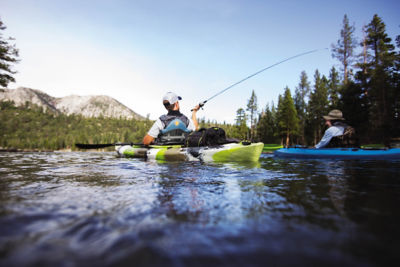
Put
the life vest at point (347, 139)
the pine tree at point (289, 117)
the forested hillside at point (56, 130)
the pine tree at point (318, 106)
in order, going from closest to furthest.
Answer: the life vest at point (347, 139) < the pine tree at point (318, 106) < the pine tree at point (289, 117) < the forested hillside at point (56, 130)

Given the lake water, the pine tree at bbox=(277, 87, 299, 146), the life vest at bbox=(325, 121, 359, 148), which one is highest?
the pine tree at bbox=(277, 87, 299, 146)

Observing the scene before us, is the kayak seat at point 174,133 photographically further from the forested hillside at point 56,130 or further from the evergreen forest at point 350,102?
the forested hillside at point 56,130

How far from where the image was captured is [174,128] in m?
8.23

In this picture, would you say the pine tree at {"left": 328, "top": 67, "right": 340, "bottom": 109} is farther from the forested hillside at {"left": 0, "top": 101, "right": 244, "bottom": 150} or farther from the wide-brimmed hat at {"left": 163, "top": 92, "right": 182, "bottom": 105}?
the forested hillside at {"left": 0, "top": 101, "right": 244, "bottom": 150}

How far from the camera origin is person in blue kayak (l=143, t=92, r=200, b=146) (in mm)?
8141

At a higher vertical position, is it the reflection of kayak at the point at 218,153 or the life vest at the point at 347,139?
the life vest at the point at 347,139

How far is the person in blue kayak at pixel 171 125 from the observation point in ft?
26.7

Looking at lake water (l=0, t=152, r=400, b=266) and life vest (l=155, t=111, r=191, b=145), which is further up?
life vest (l=155, t=111, r=191, b=145)

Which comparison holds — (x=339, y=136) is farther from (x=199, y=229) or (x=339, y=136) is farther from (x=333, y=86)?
(x=333, y=86)

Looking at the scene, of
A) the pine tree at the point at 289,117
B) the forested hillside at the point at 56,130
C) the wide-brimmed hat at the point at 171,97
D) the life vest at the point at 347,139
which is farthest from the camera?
the forested hillside at the point at 56,130

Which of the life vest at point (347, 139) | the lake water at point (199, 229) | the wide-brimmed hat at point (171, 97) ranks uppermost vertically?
the wide-brimmed hat at point (171, 97)

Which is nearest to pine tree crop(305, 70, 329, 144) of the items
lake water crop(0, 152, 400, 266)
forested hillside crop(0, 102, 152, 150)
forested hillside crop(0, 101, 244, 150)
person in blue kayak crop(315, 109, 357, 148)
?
person in blue kayak crop(315, 109, 357, 148)

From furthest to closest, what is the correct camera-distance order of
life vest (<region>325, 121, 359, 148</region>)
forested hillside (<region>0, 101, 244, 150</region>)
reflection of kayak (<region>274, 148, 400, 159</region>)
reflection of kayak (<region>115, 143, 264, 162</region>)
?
forested hillside (<region>0, 101, 244, 150</region>) < life vest (<region>325, 121, 359, 148</region>) < reflection of kayak (<region>274, 148, 400, 159</region>) < reflection of kayak (<region>115, 143, 264, 162</region>)

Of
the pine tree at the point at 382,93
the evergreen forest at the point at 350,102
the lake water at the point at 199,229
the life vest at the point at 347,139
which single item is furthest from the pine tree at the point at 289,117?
the lake water at the point at 199,229
